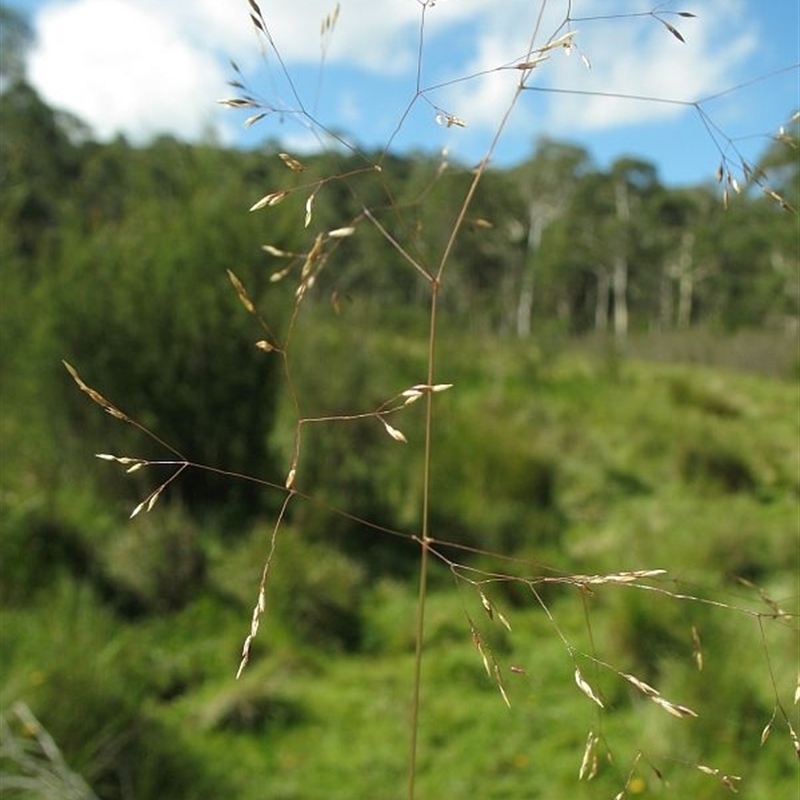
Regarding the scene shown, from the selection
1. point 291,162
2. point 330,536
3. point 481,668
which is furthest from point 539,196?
point 291,162

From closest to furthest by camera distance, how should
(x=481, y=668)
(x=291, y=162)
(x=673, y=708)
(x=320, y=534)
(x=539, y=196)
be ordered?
(x=673, y=708)
(x=291, y=162)
(x=481, y=668)
(x=320, y=534)
(x=539, y=196)

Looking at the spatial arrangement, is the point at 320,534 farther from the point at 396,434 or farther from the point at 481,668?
the point at 396,434

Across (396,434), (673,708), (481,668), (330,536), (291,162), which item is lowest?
(481,668)

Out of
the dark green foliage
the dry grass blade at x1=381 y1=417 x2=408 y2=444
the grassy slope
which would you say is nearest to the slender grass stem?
the dry grass blade at x1=381 y1=417 x2=408 y2=444

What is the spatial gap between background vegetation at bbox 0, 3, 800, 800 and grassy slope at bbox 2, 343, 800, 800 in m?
0.02

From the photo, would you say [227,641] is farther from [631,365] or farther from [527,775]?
[631,365]

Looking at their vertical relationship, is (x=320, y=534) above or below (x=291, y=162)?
below

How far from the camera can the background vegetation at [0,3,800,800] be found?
12.6 feet

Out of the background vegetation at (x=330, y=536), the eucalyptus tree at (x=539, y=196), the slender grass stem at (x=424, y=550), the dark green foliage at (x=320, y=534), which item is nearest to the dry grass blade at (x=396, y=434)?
the slender grass stem at (x=424, y=550)

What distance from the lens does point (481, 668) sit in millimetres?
5219

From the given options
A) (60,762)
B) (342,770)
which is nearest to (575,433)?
(342,770)

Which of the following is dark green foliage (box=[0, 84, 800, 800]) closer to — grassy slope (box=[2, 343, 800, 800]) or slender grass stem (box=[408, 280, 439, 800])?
grassy slope (box=[2, 343, 800, 800])

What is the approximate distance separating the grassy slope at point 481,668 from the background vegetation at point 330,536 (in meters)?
0.02

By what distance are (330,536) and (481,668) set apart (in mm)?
2138
